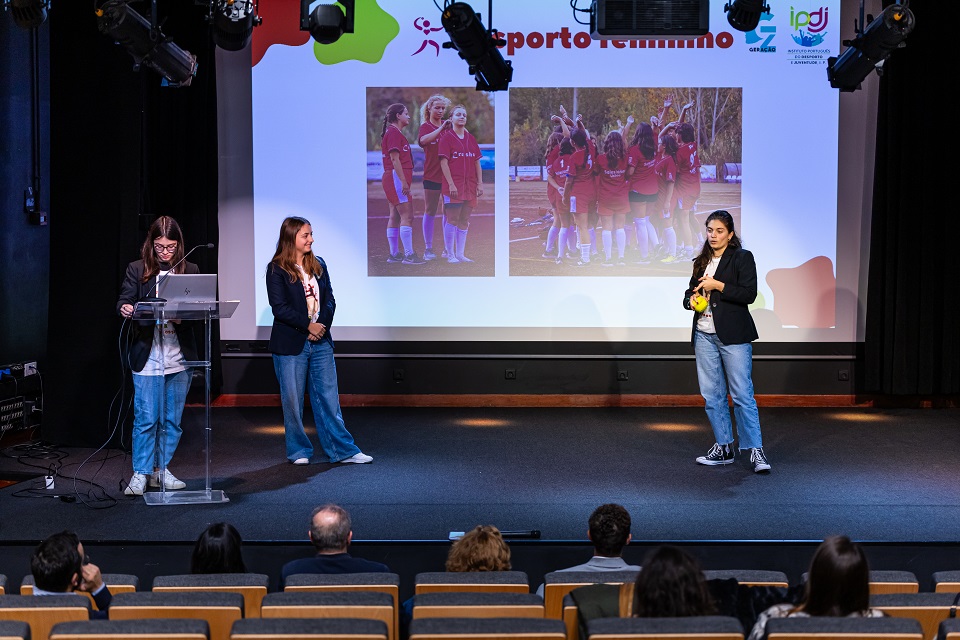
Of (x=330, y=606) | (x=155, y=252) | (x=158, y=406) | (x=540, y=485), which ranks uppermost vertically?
(x=155, y=252)

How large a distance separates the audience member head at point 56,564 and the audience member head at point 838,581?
1.97m

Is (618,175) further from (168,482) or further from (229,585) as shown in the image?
(229,585)

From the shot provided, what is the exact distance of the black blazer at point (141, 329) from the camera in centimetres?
529

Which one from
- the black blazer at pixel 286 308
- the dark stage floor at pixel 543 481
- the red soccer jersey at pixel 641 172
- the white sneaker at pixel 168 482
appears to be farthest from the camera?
the red soccer jersey at pixel 641 172

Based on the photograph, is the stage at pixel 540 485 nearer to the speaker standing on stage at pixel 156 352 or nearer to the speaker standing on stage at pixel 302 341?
the speaker standing on stage at pixel 302 341

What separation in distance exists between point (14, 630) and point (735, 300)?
4.40 meters

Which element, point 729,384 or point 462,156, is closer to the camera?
point 729,384

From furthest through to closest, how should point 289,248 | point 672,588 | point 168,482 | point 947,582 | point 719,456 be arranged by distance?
point 719,456 < point 289,248 < point 168,482 < point 947,582 < point 672,588

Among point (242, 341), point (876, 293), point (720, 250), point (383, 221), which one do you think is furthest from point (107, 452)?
point (876, 293)

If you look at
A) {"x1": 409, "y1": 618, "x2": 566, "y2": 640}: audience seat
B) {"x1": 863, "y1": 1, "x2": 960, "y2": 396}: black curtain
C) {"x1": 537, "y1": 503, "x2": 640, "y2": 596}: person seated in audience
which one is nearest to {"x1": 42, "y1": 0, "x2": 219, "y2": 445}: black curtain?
{"x1": 537, "y1": 503, "x2": 640, "y2": 596}: person seated in audience

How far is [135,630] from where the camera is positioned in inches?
87.6

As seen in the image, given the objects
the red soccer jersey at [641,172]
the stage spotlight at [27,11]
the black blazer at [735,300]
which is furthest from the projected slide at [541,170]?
the stage spotlight at [27,11]

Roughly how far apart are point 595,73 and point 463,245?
172 cm

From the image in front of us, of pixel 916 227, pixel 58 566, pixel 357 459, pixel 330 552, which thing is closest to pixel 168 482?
pixel 357 459
